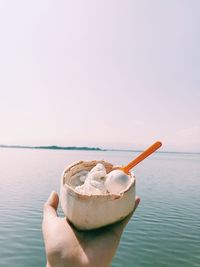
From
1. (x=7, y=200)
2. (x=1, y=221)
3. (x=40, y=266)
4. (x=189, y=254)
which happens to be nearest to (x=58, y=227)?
(x=40, y=266)

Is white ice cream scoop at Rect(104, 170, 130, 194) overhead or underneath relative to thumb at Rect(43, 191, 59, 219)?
overhead

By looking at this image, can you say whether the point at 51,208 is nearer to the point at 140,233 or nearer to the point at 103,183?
the point at 103,183

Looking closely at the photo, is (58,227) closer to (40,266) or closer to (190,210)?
(40,266)

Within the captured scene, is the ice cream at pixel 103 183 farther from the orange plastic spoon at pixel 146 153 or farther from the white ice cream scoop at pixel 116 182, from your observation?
the orange plastic spoon at pixel 146 153

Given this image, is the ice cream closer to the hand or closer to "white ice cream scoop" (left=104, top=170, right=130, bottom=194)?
"white ice cream scoop" (left=104, top=170, right=130, bottom=194)

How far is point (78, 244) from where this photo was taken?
3.46m

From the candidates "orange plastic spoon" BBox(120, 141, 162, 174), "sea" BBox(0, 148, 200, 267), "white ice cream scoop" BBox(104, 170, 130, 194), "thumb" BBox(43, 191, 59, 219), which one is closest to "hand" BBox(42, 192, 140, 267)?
"thumb" BBox(43, 191, 59, 219)

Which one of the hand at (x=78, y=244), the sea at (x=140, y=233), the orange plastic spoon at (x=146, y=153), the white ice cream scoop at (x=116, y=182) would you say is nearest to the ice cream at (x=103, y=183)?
the white ice cream scoop at (x=116, y=182)

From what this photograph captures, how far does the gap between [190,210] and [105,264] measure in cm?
2699

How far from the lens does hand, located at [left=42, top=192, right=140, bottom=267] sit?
10.5ft

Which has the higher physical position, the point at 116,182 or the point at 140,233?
the point at 116,182

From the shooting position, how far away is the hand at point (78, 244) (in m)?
3.20

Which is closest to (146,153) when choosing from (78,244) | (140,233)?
(78,244)

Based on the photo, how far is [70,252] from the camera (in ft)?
10.9
